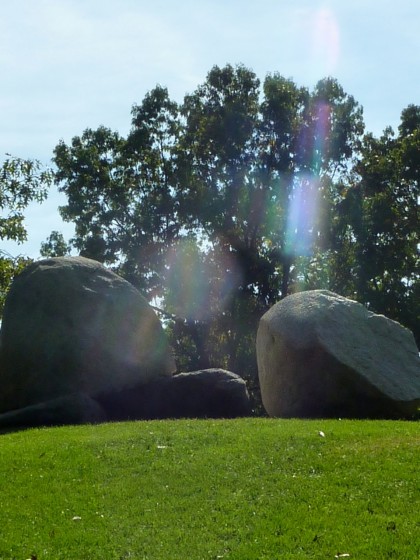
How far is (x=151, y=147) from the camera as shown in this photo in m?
40.3

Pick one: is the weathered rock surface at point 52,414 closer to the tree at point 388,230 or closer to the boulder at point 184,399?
the boulder at point 184,399

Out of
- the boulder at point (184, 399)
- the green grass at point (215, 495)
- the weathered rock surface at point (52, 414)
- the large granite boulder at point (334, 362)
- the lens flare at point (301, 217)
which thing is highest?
the lens flare at point (301, 217)

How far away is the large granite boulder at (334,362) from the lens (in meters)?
17.6

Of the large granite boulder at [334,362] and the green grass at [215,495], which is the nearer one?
the green grass at [215,495]

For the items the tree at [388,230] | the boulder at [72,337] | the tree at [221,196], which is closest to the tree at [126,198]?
the tree at [221,196]

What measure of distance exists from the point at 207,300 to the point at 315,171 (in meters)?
7.78

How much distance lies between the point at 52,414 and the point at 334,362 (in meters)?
6.16

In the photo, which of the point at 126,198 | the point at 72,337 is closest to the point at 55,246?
the point at 126,198

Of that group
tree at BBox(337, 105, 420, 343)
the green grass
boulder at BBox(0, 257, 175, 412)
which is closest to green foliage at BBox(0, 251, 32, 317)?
boulder at BBox(0, 257, 175, 412)

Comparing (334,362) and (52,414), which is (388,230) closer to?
(334,362)

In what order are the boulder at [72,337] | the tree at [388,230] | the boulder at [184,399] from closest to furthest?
the boulder at [72,337] < the boulder at [184,399] < the tree at [388,230]

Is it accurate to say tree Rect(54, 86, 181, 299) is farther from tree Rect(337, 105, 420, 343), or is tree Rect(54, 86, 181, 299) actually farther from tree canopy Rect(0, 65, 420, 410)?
tree Rect(337, 105, 420, 343)

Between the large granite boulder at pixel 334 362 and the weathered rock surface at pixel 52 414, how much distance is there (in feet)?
13.6

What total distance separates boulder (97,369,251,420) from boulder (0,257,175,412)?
344 mm
